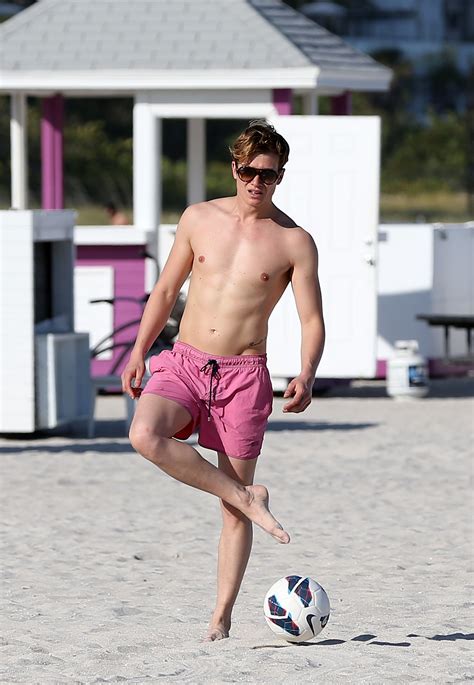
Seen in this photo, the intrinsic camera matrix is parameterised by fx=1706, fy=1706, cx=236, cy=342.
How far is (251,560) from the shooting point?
297 inches

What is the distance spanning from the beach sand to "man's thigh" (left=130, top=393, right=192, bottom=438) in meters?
0.76

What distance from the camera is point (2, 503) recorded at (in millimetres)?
8977

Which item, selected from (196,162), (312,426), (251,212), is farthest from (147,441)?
(196,162)

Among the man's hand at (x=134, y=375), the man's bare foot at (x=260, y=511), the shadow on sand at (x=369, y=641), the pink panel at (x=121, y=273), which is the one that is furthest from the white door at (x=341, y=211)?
the man's bare foot at (x=260, y=511)

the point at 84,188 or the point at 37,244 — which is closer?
the point at 37,244

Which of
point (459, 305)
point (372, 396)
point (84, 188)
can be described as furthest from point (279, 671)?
point (84, 188)

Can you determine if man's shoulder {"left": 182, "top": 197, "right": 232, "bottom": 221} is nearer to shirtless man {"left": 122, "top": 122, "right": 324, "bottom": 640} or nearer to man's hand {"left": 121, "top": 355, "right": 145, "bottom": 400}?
shirtless man {"left": 122, "top": 122, "right": 324, "bottom": 640}

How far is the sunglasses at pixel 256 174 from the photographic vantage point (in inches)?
218

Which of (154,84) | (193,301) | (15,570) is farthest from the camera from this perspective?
(154,84)

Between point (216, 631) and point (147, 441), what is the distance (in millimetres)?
840

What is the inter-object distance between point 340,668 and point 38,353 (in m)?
6.29

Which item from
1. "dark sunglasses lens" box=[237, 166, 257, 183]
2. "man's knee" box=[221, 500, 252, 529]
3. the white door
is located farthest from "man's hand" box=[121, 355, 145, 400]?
the white door

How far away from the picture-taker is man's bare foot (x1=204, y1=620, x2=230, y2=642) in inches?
227

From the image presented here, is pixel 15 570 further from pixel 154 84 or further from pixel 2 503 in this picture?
pixel 154 84
